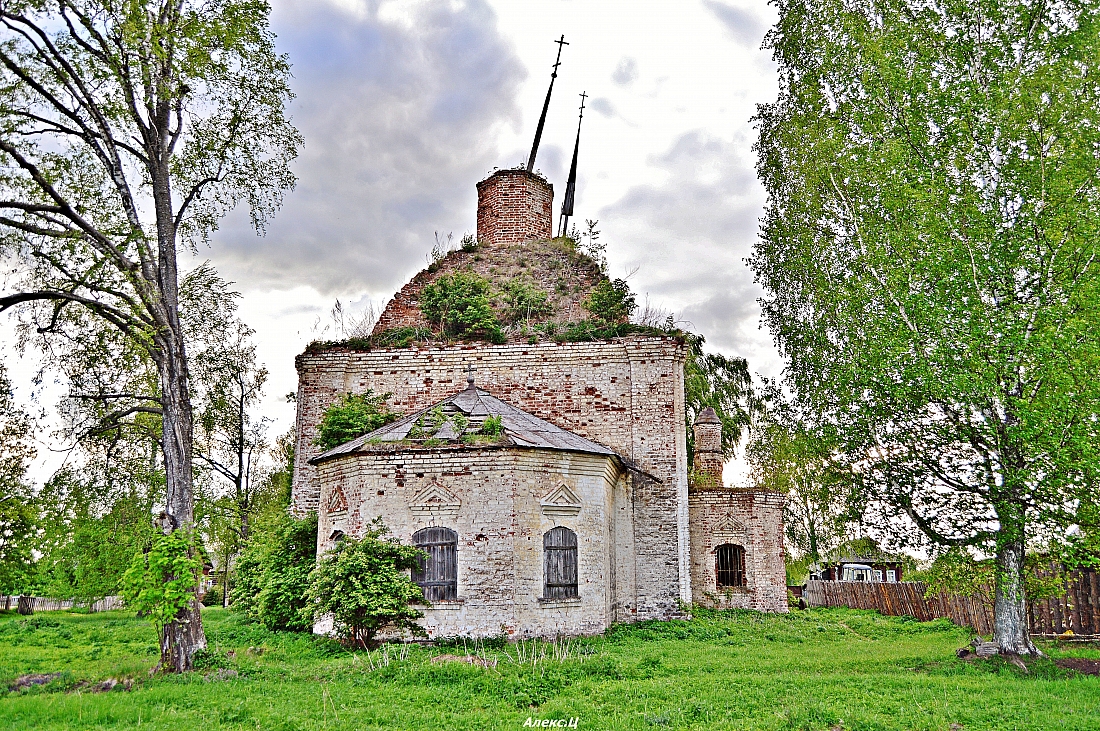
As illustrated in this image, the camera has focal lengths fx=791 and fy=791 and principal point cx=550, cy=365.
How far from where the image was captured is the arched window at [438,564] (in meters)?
14.9

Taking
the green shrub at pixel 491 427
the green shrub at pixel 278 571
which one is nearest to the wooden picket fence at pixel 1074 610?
the green shrub at pixel 491 427

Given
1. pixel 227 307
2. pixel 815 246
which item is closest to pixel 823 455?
pixel 815 246

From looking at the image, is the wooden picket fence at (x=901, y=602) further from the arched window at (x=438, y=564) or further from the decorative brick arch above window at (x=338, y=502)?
the decorative brick arch above window at (x=338, y=502)

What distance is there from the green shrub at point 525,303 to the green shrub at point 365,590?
890 cm

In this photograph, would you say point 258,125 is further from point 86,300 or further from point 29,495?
point 29,495

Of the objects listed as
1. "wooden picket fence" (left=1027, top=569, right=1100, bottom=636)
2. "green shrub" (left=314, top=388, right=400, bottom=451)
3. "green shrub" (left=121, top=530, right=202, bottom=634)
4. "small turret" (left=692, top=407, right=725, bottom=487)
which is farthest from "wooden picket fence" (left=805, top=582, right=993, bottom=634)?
"green shrub" (left=121, top=530, right=202, bottom=634)

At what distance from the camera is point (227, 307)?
611 inches

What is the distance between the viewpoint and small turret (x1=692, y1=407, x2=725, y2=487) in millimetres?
24234

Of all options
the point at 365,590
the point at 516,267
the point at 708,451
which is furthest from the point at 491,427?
the point at 708,451

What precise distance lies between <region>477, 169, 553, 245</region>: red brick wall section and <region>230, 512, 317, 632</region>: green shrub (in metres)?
11.1

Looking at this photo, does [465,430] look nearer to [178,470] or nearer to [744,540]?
[178,470]

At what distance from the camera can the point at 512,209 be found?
2528 centimetres

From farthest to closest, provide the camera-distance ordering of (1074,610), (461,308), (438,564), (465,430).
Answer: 1. (461,308)
2. (465,430)
3. (1074,610)
4. (438,564)

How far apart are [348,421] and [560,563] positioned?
19.9ft
